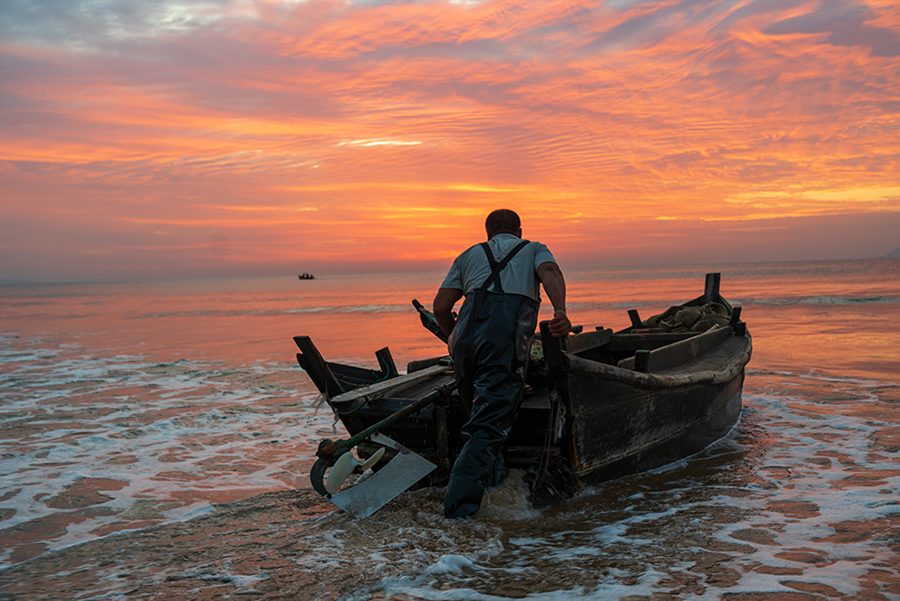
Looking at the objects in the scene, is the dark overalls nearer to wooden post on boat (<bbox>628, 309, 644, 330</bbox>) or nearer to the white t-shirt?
the white t-shirt

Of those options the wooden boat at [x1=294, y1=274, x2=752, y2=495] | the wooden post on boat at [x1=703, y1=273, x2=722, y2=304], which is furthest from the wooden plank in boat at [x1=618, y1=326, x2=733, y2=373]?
the wooden post on boat at [x1=703, y1=273, x2=722, y2=304]

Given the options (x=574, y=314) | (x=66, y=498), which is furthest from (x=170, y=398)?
(x=574, y=314)

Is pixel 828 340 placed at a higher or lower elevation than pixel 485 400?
lower

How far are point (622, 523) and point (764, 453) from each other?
2911mm

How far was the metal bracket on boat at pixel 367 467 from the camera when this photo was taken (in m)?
4.68

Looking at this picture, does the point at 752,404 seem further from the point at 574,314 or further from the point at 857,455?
the point at 574,314

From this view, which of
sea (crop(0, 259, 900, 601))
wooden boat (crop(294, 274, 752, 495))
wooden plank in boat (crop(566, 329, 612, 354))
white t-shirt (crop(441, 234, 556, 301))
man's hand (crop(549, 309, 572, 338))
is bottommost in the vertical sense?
sea (crop(0, 259, 900, 601))

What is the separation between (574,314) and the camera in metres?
26.7

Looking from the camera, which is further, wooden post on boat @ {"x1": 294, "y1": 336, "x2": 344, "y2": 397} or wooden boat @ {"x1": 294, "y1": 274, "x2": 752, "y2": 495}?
wooden post on boat @ {"x1": 294, "y1": 336, "x2": 344, "y2": 397}

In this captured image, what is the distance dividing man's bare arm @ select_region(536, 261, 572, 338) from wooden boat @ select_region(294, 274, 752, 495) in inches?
4.3

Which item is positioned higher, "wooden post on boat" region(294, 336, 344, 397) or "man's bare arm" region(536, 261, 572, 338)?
"man's bare arm" region(536, 261, 572, 338)

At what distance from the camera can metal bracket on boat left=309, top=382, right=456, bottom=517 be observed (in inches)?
184

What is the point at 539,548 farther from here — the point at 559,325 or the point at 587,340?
the point at 587,340

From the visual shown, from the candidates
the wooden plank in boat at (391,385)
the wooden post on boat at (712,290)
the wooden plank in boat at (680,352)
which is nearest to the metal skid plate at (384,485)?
the wooden plank in boat at (391,385)
